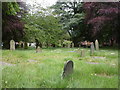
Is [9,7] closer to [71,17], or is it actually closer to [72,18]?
[72,18]

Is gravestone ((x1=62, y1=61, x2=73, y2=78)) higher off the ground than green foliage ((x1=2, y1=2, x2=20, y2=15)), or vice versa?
green foliage ((x1=2, y1=2, x2=20, y2=15))

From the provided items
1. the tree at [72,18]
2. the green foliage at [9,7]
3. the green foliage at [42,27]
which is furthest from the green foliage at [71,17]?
the green foliage at [9,7]

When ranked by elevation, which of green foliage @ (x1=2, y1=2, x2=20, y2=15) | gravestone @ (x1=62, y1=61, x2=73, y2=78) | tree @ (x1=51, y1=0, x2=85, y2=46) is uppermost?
tree @ (x1=51, y1=0, x2=85, y2=46)

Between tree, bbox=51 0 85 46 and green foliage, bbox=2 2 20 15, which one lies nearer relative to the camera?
green foliage, bbox=2 2 20 15

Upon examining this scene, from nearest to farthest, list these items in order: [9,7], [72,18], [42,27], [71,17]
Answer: [9,7] < [42,27] < [72,18] < [71,17]

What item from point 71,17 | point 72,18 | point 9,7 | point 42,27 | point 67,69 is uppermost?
point 71,17

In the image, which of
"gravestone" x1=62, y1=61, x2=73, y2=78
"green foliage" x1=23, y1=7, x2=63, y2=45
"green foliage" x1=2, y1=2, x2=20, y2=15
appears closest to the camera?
"gravestone" x1=62, y1=61, x2=73, y2=78

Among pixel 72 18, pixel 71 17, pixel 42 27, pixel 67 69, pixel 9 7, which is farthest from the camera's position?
pixel 71 17

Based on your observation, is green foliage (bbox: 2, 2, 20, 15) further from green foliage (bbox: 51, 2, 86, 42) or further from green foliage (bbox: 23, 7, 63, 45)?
green foliage (bbox: 51, 2, 86, 42)

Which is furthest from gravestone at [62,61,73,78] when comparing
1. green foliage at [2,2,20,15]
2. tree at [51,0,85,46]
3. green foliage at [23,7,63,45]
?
tree at [51,0,85,46]

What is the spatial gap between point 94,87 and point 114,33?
1086 centimetres

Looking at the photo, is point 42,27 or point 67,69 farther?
point 42,27

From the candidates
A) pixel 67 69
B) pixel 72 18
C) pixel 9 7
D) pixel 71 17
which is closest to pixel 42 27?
pixel 72 18

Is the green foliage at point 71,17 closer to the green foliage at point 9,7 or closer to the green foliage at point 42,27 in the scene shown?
the green foliage at point 42,27
